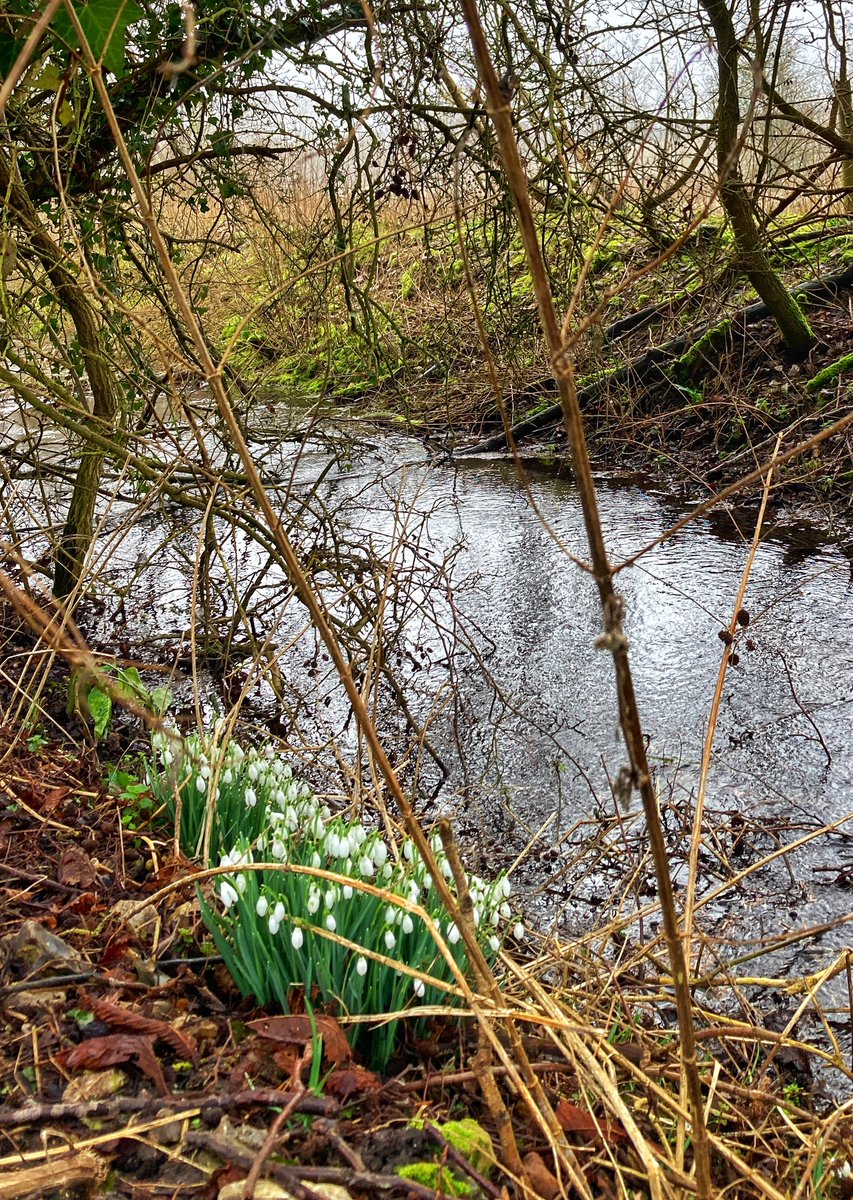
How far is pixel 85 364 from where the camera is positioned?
5.11m

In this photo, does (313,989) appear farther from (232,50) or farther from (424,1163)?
(232,50)

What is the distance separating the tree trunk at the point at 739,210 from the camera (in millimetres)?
5684

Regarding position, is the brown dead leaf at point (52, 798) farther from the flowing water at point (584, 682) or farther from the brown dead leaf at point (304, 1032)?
the brown dead leaf at point (304, 1032)

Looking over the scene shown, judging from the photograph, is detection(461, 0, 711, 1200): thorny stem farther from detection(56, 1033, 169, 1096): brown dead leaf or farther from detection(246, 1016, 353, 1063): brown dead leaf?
detection(56, 1033, 169, 1096): brown dead leaf

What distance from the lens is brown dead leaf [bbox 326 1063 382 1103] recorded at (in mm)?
1907

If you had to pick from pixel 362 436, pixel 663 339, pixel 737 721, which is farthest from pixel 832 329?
pixel 737 721

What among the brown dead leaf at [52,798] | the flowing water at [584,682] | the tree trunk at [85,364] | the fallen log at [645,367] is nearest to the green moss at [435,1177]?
the flowing water at [584,682]

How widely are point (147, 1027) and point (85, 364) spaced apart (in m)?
3.94

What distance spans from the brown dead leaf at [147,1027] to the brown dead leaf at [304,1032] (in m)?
0.14

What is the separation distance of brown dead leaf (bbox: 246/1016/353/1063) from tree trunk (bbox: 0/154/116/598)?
2.42m

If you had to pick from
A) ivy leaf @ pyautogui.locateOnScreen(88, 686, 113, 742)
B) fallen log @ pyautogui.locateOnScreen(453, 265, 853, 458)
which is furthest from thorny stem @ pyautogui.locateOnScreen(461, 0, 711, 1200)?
fallen log @ pyautogui.locateOnScreen(453, 265, 853, 458)

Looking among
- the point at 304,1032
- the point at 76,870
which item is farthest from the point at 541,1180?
the point at 76,870

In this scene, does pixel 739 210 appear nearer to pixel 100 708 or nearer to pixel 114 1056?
pixel 100 708

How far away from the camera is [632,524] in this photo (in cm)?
738
